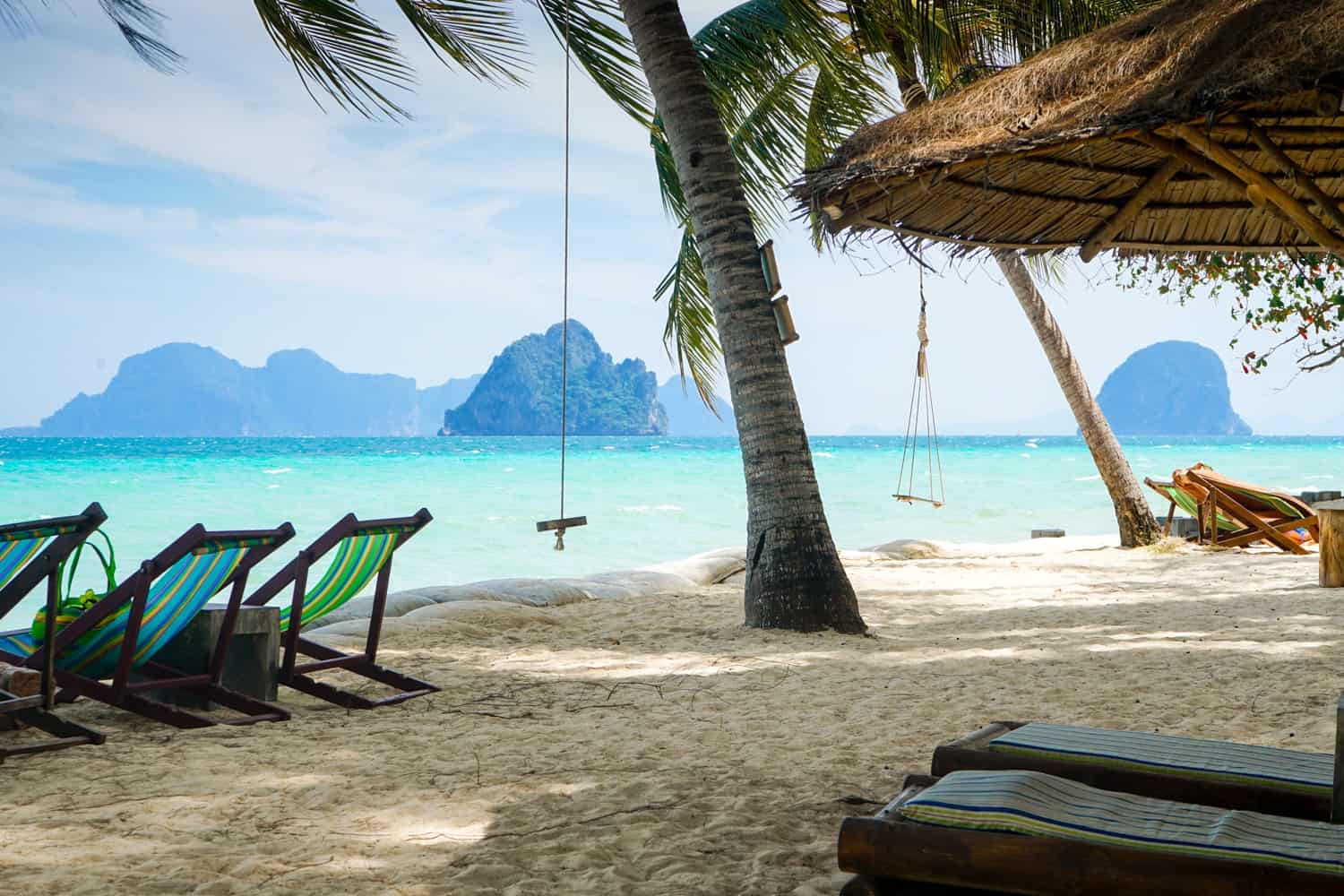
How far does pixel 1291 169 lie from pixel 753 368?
308 centimetres

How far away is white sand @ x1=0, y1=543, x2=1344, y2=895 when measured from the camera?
2.43m

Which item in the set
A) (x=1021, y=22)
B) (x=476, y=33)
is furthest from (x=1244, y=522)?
A: (x=476, y=33)

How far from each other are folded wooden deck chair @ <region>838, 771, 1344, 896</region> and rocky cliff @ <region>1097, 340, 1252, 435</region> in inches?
4284

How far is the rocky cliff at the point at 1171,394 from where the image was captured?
104 metres

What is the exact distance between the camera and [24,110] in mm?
45219

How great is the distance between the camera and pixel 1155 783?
2.15 metres

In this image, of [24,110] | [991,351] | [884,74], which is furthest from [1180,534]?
[24,110]

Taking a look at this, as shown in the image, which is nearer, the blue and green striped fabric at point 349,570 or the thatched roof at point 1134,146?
the thatched roof at point 1134,146

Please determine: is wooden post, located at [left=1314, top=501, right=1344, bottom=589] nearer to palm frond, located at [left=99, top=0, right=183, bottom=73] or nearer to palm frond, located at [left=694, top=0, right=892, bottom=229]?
palm frond, located at [left=694, top=0, right=892, bottom=229]

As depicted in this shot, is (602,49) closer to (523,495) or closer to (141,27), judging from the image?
(141,27)

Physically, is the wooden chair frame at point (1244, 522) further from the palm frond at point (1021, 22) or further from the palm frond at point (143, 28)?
the palm frond at point (143, 28)

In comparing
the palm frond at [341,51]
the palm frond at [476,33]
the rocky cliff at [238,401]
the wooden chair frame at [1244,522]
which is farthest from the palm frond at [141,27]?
the rocky cliff at [238,401]

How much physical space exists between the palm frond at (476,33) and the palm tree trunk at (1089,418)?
16.7 ft

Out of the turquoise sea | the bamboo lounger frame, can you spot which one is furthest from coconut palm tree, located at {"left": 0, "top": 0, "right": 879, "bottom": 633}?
the turquoise sea
